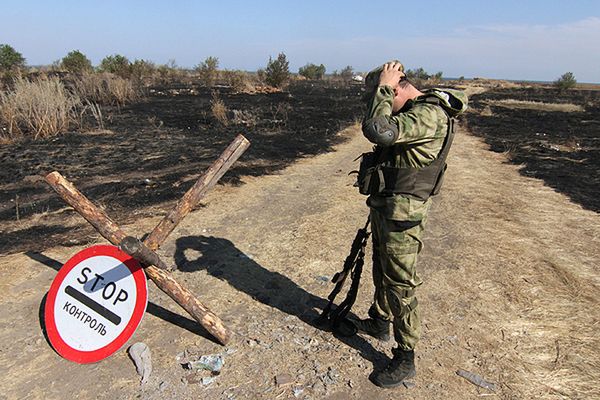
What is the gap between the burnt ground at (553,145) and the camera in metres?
8.36

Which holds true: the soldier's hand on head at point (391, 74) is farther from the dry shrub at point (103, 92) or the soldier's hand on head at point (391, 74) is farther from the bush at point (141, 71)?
the bush at point (141, 71)

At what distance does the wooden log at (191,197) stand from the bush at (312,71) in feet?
175

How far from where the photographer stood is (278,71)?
2941cm

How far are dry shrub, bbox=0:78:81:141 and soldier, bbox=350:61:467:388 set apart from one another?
35.5 ft

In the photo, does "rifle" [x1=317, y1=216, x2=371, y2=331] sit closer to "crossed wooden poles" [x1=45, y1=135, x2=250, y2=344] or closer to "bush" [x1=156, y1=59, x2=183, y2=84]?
"crossed wooden poles" [x1=45, y1=135, x2=250, y2=344]

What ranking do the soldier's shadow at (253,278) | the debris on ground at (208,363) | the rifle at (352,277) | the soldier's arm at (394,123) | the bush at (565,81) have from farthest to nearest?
the bush at (565,81)
the soldier's shadow at (253,278)
the rifle at (352,277)
the debris on ground at (208,363)
the soldier's arm at (394,123)

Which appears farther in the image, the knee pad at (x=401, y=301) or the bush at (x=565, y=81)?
the bush at (x=565, y=81)

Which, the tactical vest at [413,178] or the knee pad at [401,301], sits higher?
the tactical vest at [413,178]

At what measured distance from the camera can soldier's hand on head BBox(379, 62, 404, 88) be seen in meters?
2.55

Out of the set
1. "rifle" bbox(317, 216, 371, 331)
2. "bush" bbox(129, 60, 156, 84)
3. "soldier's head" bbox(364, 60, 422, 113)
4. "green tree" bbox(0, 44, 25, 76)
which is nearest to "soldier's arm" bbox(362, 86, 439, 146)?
"soldier's head" bbox(364, 60, 422, 113)

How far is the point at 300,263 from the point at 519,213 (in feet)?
13.6

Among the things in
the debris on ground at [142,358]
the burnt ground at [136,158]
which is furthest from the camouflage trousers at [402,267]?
the burnt ground at [136,158]

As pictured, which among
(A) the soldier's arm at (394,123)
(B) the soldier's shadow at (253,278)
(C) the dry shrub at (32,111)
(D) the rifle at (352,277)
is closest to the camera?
(A) the soldier's arm at (394,123)

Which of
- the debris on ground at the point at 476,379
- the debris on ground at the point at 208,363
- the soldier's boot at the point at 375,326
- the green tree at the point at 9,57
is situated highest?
the green tree at the point at 9,57
